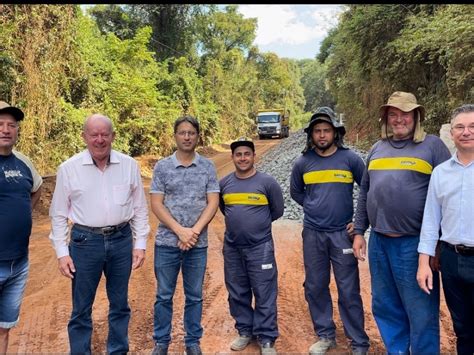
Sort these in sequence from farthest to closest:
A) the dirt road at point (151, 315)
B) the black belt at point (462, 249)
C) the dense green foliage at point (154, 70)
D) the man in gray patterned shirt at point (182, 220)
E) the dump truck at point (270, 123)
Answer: the dump truck at point (270, 123), the dense green foliage at point (154, 70), the dirt road at point (151, 315), the man in gray patterned shirt at point (182, 220), the black belt at point (462, 249)

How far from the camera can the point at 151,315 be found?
190 inches

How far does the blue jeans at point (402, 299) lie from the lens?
3244 millimetres

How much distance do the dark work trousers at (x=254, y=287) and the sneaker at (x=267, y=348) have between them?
0.04 m

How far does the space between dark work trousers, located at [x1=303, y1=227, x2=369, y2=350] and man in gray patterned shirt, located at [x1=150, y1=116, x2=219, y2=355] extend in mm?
996

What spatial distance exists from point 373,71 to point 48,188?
1377cm

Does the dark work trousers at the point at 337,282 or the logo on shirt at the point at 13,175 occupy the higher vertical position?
the logo on shirt at the point at 13,175

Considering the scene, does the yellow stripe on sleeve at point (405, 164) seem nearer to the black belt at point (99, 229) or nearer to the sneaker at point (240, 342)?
the sneaker at point (240, 342)

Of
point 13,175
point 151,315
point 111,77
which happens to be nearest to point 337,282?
point 151,315

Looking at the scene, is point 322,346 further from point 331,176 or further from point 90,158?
point 90,158

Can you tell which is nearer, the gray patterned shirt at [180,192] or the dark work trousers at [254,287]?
the gray patterned shirt at [180,192]

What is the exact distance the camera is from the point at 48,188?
1060cm

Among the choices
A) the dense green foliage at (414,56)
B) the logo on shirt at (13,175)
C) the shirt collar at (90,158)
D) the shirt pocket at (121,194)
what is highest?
the dense green foliage at (414,56)

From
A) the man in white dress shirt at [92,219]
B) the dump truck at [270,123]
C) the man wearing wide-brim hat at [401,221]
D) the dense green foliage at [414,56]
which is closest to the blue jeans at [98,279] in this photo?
the man in white dress shirt at [92,219]

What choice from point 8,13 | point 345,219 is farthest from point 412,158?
point 8,13
